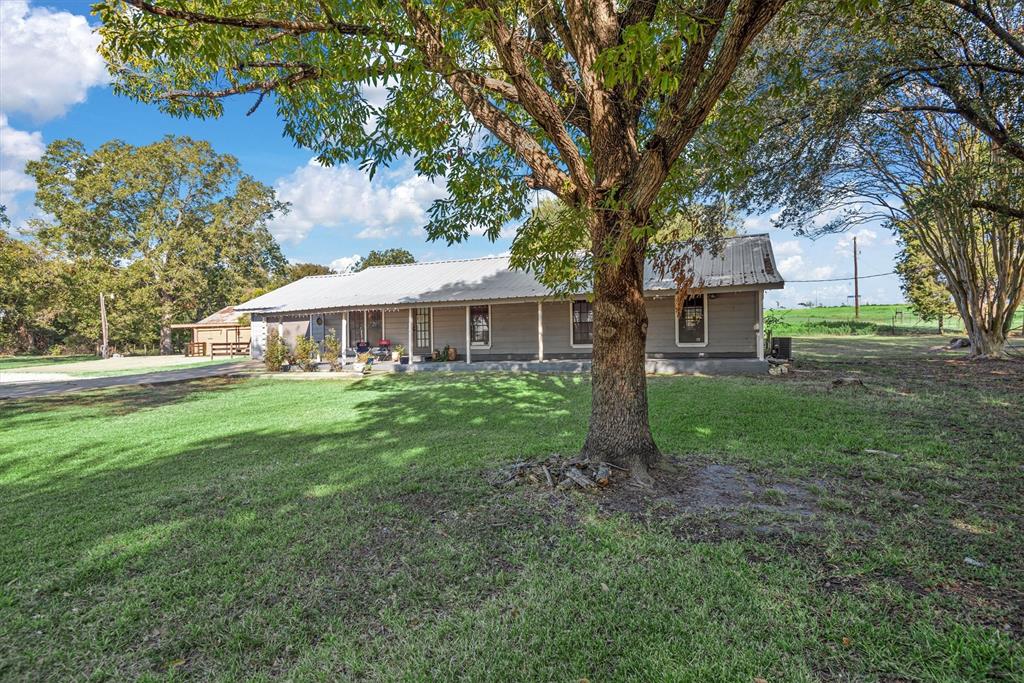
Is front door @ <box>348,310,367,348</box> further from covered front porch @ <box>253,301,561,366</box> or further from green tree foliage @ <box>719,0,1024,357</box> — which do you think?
green tree foliage @ <box>719,0,1024,357</box>

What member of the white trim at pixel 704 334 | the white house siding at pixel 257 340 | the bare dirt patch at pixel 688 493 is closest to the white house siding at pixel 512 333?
the white trim at pixel 704 334

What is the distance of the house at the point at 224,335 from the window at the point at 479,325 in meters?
20.7

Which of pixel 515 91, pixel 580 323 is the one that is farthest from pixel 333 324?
pixel 515 91

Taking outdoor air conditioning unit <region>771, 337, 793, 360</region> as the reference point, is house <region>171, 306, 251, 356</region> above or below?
above

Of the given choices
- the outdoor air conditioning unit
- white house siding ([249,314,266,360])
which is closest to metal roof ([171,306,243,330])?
white house siding ([249,314,266,360])

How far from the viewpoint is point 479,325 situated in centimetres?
1817

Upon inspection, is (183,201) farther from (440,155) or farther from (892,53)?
(892,53)

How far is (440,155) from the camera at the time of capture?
5.09 metres

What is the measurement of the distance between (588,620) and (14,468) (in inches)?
278

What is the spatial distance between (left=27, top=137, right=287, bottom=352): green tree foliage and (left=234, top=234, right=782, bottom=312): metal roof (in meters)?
17.6

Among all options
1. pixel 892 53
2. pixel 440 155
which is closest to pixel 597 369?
pixel 440 155

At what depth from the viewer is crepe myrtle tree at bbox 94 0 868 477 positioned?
139 inches

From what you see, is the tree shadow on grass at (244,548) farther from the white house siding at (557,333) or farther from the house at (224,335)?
the house at (224,335)

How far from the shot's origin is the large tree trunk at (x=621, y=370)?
426cm
